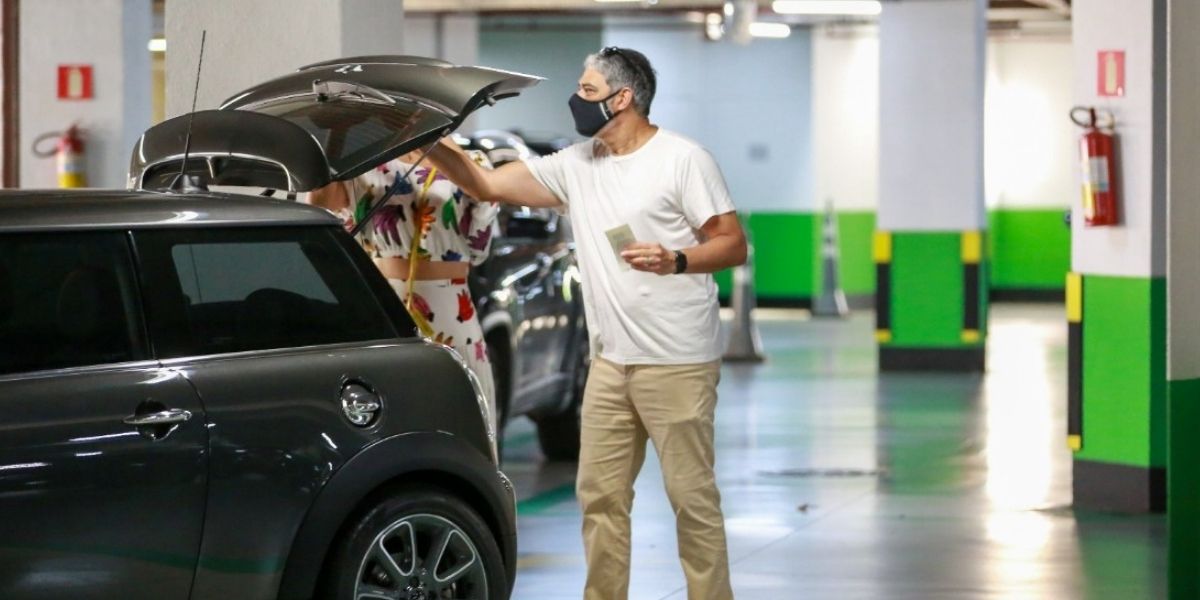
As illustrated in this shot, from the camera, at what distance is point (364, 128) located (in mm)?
5582

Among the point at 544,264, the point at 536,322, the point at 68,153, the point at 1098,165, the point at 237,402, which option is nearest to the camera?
the point at 237,402

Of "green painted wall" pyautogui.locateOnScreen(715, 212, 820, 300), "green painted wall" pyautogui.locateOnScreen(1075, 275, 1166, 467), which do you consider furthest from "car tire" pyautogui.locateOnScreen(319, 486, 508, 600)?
"green painted wall" pyautogui.locateOnScreen(715, 212, 820, 300)

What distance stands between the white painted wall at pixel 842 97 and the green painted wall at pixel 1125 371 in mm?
16122

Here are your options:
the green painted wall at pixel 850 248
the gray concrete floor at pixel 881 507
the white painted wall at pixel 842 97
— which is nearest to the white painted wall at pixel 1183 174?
the gray concrete floor at pixel 881 507

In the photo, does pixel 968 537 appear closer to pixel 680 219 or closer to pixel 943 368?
pixel 680 219

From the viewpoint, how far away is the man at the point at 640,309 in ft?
18.6

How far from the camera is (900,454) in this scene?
11.4 metres

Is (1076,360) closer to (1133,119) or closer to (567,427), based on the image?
(1133,119)

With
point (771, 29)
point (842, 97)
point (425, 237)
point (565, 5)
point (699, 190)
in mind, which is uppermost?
point (771, 29)

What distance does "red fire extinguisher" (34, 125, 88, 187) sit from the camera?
1056cm

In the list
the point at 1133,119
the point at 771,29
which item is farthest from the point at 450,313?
the point at 771,29

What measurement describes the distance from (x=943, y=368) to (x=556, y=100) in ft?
29.9

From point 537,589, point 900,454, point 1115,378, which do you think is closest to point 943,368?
point 900,454

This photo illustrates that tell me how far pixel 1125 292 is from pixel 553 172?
4097mm
